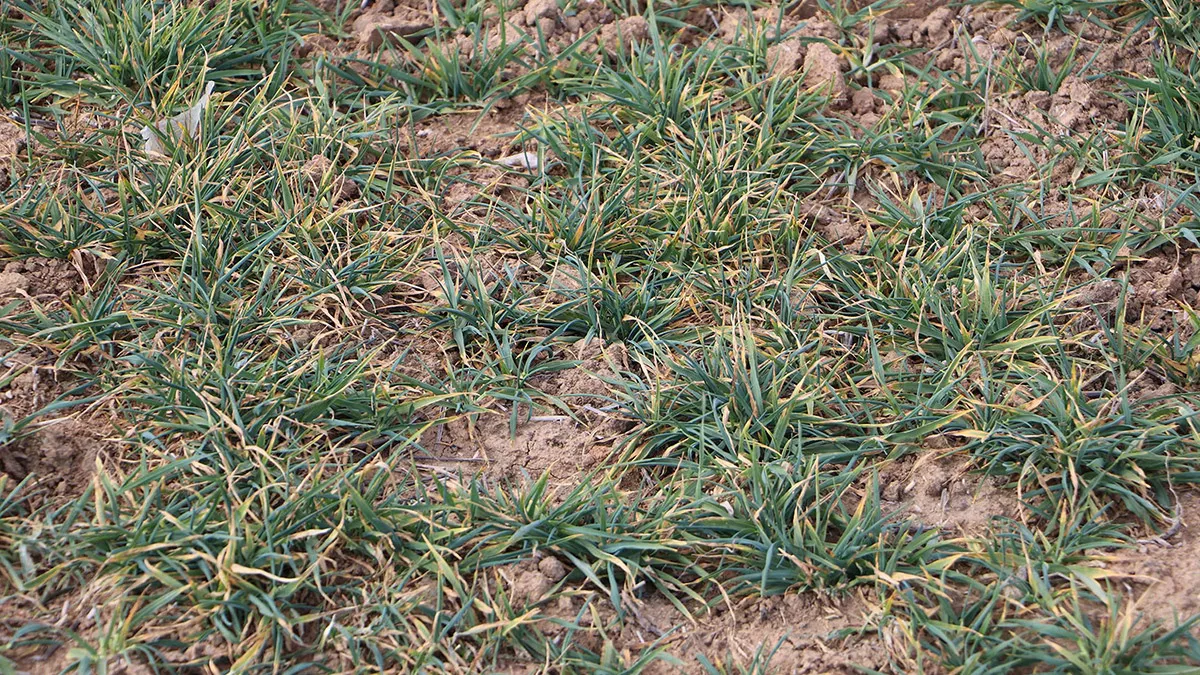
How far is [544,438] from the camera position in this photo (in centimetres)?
257

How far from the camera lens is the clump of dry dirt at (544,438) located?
8.27 ft

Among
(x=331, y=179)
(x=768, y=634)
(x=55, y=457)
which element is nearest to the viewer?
(x=768, y=634)

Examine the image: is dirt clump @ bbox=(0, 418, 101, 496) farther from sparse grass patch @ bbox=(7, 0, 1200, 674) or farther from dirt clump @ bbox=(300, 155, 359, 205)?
dirt clump @ bbox=(300, 155, 359, 205)

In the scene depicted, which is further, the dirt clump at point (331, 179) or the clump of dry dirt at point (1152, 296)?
the dirt clump at point (331, 179)

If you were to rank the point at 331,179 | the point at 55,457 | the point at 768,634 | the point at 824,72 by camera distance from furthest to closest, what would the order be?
the point at 824,72, the point at 331,179, the point at 55,457, the point at 768,634

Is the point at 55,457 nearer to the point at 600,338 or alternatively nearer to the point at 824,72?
the point at 600,338

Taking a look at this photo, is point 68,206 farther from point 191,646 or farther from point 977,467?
point 977,467

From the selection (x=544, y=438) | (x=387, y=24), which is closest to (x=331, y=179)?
(x=387, y=24)

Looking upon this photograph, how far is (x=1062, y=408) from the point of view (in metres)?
2.46

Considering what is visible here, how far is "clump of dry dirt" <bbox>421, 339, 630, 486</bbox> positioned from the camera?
2521mm

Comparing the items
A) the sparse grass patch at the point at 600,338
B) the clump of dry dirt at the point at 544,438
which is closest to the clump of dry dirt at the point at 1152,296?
the sparse grass patch at the point at 600,338

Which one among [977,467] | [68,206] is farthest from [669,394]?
[68,206]

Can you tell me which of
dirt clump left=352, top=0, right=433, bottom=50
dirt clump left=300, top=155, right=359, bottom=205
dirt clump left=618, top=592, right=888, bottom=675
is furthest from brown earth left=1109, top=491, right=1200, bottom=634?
dirt clump left=352, top=0, right=433, bottom=50

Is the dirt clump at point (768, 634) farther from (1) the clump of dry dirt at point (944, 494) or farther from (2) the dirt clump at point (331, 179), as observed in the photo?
(2) the dirt clump at point (331, 179)
